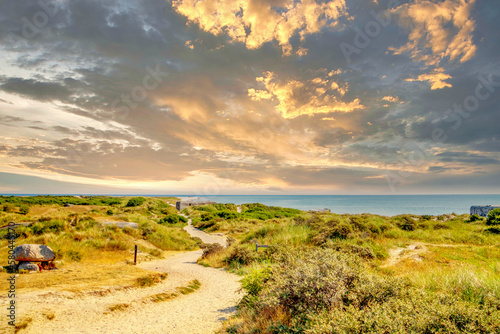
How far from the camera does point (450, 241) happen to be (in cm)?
1605

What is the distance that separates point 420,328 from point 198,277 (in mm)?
12766

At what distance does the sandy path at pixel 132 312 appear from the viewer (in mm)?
7320

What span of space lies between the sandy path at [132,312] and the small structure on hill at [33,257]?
5.14 metres

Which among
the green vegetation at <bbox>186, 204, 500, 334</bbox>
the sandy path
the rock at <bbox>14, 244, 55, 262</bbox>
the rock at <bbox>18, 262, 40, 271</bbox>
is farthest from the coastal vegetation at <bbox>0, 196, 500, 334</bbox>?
the rock at <bbox>18, 262, 40, 271</bbox>

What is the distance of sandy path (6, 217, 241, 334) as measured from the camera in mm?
7320

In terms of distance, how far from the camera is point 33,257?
1270 cm

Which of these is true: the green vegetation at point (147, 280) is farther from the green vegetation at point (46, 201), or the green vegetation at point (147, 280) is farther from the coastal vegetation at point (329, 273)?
the green vegetation at point (46, 201)

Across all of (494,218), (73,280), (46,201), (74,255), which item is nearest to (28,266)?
(73,280)

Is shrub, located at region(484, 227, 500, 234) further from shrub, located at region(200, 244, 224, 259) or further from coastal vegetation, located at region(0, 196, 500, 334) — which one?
shrub, located at region(200, 244, 224, 259)

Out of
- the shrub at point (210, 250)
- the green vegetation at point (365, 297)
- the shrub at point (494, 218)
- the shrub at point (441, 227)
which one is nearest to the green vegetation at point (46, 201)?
the shrub at point (210, 250)

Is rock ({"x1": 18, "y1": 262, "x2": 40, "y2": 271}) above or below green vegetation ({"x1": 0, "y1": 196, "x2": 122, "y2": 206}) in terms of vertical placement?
below

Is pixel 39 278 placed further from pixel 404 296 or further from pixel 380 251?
pixel 380 251

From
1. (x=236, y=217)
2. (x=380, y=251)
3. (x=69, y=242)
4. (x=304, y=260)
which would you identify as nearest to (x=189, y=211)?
(x=236, y=217)

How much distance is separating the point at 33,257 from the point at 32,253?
219mm
